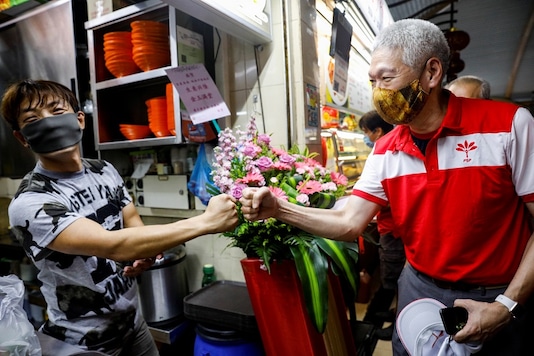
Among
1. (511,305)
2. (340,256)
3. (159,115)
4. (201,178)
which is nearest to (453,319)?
(511,305)

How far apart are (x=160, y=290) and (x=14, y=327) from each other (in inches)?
68.6

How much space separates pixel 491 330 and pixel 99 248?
1.50 metres

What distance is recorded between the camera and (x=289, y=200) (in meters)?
1.76

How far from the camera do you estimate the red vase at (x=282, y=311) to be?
1786 mm

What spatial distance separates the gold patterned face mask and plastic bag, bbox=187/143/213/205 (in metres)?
1.48

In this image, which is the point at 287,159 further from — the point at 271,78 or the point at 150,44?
the point at 150,44

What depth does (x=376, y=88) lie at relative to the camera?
1.45m

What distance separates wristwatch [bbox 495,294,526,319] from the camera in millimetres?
1211

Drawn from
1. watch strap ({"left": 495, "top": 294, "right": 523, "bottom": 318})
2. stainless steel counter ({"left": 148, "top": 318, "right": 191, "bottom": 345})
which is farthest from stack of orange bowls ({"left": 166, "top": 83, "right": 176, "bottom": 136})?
watch strap ({"left": 495, "top": 294, "right": 523, "bottom": 318})

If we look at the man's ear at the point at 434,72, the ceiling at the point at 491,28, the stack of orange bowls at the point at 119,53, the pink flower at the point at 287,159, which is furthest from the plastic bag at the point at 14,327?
the ceiling at the point at 491,28

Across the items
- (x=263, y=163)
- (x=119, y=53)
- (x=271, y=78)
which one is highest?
(x=119, y=53)

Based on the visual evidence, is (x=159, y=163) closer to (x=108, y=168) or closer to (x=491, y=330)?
(x=108, y=168)

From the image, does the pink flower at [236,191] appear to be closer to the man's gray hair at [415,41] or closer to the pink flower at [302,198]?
the pink flower at [302,198]

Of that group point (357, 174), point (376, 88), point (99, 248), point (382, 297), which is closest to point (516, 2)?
point (357, 174)
